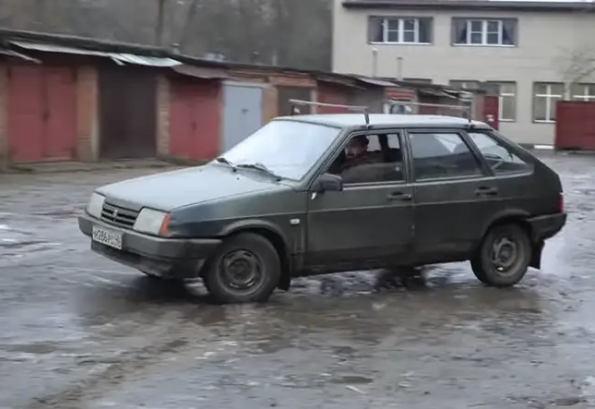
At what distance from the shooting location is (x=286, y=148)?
923 centimetres

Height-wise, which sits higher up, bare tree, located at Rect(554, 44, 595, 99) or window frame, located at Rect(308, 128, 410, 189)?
bare tree, located at Rect(554, 44, 595, 99)

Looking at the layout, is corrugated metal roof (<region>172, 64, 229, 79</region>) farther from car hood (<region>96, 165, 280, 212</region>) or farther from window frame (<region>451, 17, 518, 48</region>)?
window frame (<region>451, 17, 518, 48</region>)

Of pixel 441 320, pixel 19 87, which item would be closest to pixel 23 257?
pixel 441 320

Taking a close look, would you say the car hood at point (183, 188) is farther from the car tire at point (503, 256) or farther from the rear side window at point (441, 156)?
the car tire at point (503, 256)

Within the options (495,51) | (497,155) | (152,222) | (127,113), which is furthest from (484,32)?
(152,222)

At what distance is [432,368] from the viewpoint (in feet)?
22.1

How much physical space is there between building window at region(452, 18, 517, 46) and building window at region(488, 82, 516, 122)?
A: 76.6 inches

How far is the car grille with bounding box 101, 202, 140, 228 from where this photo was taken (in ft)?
27.5

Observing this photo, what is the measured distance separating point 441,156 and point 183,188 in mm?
2412

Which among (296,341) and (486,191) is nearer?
(296,341)

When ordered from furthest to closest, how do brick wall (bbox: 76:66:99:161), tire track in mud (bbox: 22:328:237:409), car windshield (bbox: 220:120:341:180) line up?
brick wall (bbox: 76:66:99:161) < car windshield (bbox: 220:120:341:180) < tire track in mud (bbox: 22:328:237:409)

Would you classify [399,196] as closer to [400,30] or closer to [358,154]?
[358,154]

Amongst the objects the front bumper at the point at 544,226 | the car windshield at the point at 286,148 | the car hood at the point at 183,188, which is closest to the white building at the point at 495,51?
the front bumper at the point at 544,226

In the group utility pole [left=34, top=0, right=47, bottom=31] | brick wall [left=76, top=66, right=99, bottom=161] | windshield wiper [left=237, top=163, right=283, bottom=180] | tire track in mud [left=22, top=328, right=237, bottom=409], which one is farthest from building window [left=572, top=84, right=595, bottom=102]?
tire track in mud [left=22, top=328, right=237, bottom=409]
